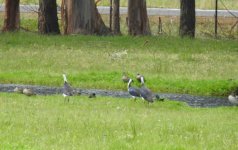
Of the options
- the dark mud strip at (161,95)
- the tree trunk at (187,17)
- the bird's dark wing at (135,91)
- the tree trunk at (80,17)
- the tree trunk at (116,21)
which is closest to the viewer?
the bird's dark wing at (135,91)

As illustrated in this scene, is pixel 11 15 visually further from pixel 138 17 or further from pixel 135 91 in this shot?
pixel 135 91

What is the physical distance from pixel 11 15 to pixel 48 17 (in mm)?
1910

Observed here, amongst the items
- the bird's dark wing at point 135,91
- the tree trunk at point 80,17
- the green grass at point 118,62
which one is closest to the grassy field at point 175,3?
the tree trunk at point 80,17

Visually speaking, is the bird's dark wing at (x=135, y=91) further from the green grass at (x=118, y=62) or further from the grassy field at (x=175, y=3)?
the grassy field at (x=175, y=3)

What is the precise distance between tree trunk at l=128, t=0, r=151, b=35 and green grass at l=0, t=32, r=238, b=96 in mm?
4312

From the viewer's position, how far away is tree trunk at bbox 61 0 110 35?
3747cm

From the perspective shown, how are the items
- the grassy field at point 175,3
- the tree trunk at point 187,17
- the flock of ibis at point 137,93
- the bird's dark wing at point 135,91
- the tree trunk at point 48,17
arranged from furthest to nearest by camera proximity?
the grassy field at point 175,3, the tree trunk at point 48,17, the tree trunk at point 187,17, the bird's dark wing at point 135,91, the flock of ibis at point 137,93

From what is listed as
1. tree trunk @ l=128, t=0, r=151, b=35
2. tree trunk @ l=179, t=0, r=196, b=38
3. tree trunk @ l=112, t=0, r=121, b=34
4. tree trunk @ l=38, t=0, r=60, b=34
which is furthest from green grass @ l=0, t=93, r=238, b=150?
tree trunk @ l=112, t=0, r=121, b=34

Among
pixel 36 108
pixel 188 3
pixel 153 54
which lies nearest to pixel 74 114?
pixel 36 108

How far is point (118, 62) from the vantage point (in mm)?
28672

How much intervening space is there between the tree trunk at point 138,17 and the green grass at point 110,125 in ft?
64.4

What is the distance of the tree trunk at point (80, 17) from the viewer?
37.5 metres

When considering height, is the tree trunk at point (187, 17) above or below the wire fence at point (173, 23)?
above

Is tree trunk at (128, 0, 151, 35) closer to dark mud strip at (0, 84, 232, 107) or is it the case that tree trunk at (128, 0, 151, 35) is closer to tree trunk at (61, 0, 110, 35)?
tree trunk at (61, 0, 110, 35)
